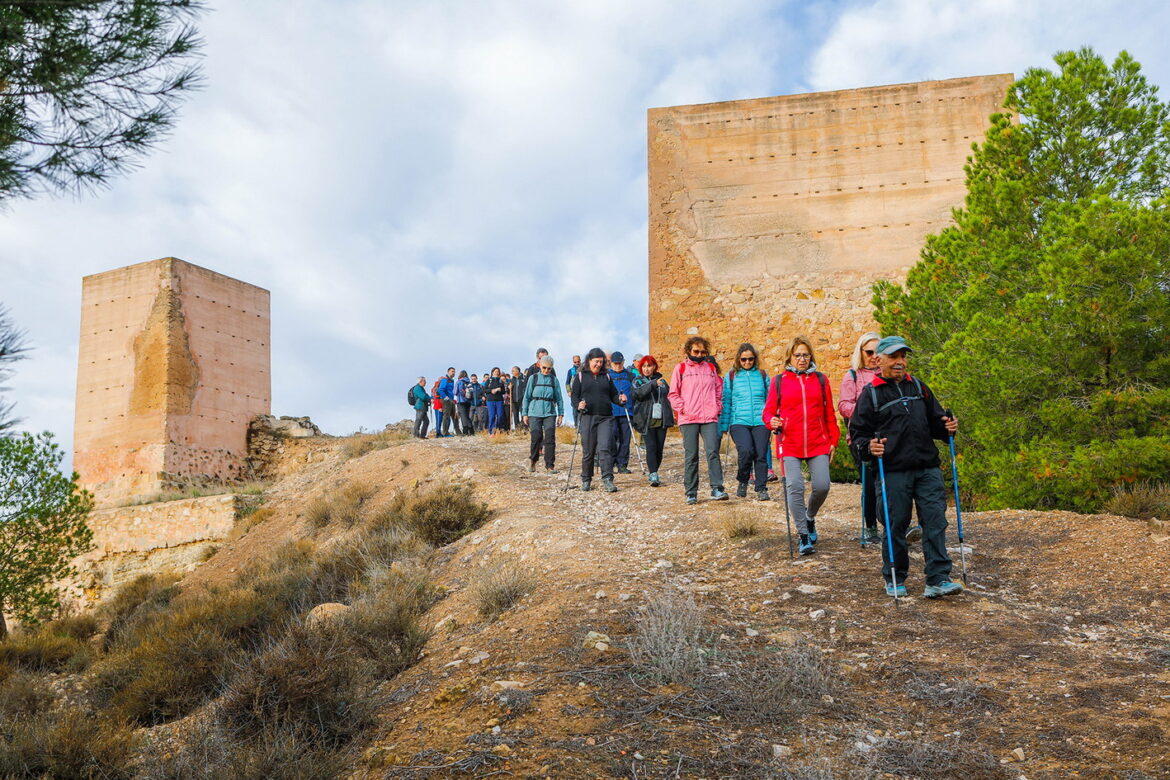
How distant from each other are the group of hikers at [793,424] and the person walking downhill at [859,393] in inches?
0.5

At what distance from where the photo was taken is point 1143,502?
8.12m

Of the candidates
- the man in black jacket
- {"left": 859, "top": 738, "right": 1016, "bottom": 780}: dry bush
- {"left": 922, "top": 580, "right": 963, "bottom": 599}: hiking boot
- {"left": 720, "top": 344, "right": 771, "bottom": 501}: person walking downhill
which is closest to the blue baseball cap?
the man in black jacket

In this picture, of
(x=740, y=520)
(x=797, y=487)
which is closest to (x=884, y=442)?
(x=797, y=487)

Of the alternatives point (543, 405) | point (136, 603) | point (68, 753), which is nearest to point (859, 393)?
point (68, 753)

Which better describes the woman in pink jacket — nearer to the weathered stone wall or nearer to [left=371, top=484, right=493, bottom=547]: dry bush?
[left=371, top=484, right=493, bottom=547]: dry bush

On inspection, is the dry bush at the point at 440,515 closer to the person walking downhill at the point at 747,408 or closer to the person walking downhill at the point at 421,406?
the person walking downhill at the point at 747,408

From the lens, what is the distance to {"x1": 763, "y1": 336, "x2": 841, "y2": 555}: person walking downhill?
6992 millimetres

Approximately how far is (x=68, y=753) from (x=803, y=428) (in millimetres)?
5688

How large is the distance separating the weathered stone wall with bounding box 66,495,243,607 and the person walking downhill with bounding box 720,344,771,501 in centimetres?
1184

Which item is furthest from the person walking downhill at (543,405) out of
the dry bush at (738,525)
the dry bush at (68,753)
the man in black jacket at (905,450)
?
the dry bush at (68,753)

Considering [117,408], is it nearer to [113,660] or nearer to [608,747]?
[113,660]

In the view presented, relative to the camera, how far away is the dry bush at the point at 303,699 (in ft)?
14.9

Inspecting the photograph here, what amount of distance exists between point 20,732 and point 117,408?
17.0 metres

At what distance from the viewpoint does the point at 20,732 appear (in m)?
5.08
